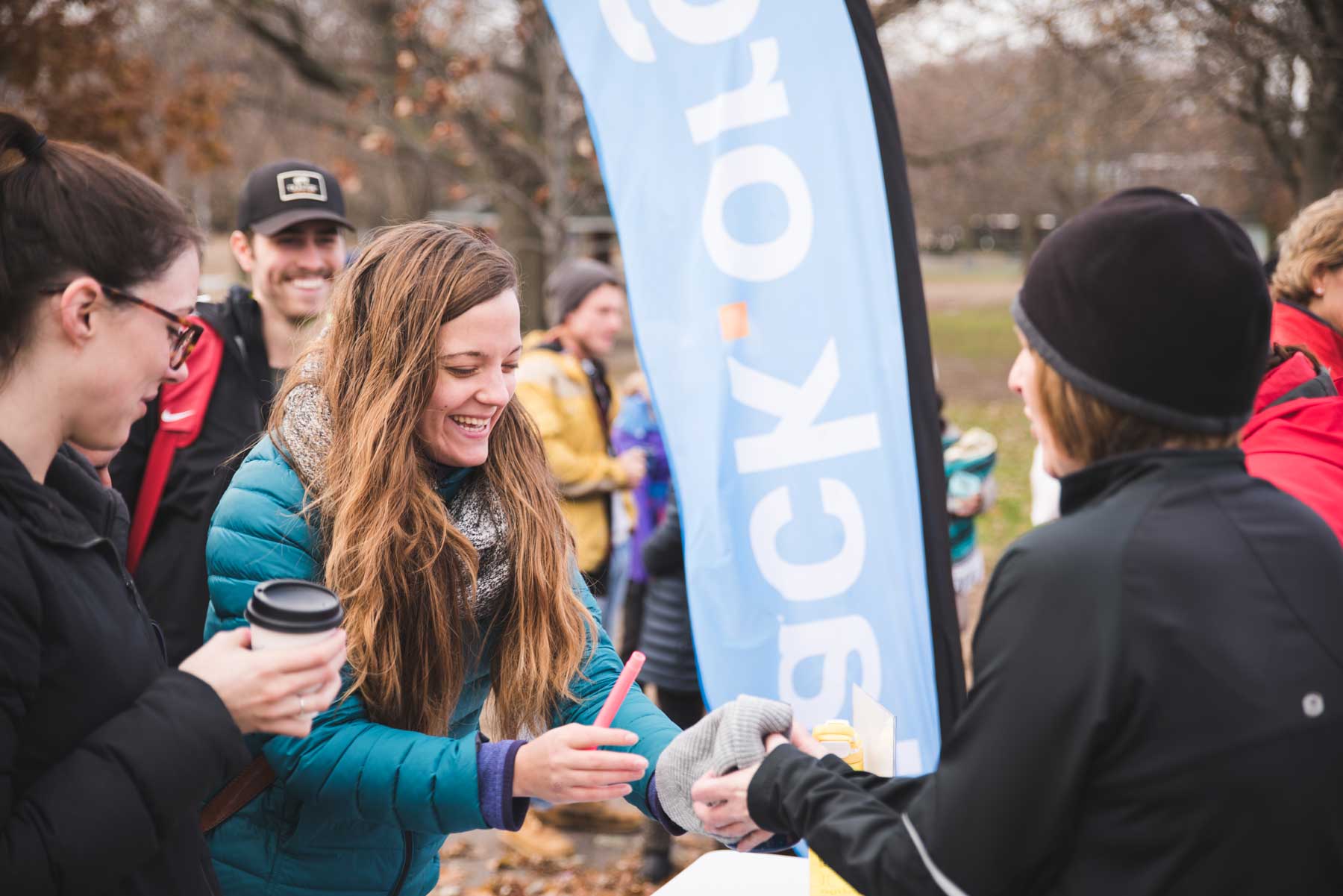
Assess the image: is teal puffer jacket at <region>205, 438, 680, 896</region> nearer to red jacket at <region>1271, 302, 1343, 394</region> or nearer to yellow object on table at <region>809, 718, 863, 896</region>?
yellow object on table at <region>809, 718, 863, 896</region>

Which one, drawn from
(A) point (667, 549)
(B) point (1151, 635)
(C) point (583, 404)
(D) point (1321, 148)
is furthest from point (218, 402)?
(D) point (1321, 148)

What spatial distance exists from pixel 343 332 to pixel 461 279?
25 cm

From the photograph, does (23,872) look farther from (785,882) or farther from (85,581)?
(785,882)

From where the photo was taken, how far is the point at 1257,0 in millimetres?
9359

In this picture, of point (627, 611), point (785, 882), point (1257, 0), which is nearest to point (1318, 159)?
point (1257, 0)

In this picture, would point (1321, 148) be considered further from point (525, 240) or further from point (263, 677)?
point (263, 677)

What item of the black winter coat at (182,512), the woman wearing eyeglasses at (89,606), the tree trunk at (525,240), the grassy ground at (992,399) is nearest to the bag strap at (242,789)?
the woman wearing eyeglasses at (89,606)

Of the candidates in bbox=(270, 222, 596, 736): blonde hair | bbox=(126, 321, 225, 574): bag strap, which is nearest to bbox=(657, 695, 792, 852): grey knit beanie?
bbox=(270, 222, 596, 736): blonde hair

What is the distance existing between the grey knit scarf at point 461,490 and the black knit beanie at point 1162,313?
1.17 metres

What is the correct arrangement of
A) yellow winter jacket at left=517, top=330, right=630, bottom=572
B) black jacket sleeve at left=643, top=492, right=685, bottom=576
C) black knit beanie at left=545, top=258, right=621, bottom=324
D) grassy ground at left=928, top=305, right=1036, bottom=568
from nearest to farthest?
black jacket sleeve at left=643, top=492, right=685, bottom=576
yellow winter jacket at left=517, top=330, right=630, bottom=572
black knit beanie at left=545, top=258, right=621, bottom=324
grassy ground at left=928, top=305, right=1036, bottom=568

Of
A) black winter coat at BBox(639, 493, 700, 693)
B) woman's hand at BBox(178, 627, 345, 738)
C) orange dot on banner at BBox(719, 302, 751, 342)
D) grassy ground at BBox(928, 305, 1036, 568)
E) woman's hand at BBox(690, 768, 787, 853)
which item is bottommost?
grassy ground at BBox(928, 305, 1036, 568)

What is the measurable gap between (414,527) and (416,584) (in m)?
0.10

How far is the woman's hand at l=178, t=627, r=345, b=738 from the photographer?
4.85ft

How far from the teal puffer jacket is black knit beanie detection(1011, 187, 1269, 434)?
1.14 meters
